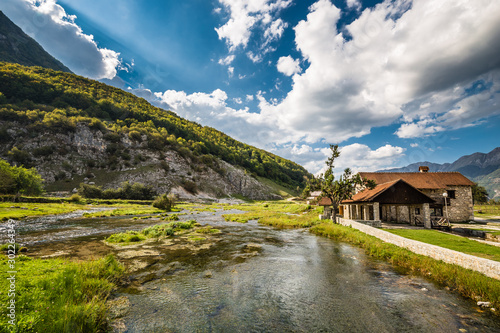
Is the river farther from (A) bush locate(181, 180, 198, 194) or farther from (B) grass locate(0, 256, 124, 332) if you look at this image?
(A) bush locate(181, 180, 198, 194)

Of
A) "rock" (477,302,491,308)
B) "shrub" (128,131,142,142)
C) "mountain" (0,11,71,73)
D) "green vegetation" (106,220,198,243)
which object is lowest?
"green vegetation" (106,220,198,243)

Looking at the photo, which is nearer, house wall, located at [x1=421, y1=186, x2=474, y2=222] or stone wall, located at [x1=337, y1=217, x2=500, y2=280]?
stone wall, located at [x1=337, y1=217, x2=500, y2=280]

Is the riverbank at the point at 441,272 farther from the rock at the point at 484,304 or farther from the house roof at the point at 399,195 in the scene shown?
the house roof at the point at 399,195

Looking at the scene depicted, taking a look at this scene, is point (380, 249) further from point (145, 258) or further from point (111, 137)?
point (111, 137)

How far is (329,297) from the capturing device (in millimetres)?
9289

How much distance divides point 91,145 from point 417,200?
124667mm

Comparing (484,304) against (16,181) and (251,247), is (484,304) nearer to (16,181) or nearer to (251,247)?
(251,247)

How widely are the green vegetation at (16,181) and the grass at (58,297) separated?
57.1 m

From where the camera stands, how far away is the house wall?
35.7 meters

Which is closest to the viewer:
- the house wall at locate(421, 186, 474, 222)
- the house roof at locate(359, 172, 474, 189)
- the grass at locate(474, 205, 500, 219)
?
the house wall at locate(421, 186, 474, 222)

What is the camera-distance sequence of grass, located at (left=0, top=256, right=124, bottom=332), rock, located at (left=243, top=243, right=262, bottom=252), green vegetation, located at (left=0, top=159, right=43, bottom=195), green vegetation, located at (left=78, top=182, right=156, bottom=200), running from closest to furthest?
grass, located at (left=0, top=256, right=124, bottom=332), rock, located at (left=243, top=243, right=262, bottom=252), green vegetation, located at (left=0, top=159, right=43, bottom=195), green vegetation, located at (left=78, top=182, right=156, bottom=200)

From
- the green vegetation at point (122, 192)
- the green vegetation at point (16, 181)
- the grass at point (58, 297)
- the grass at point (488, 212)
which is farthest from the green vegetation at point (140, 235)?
the green vegetation at point (122, 192)

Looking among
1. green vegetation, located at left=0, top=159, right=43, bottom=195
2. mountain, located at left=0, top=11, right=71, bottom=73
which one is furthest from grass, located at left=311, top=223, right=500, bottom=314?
mountain, located at left=0, top=11, right=71, bottom=73

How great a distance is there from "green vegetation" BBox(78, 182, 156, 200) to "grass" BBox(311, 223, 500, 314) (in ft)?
275
